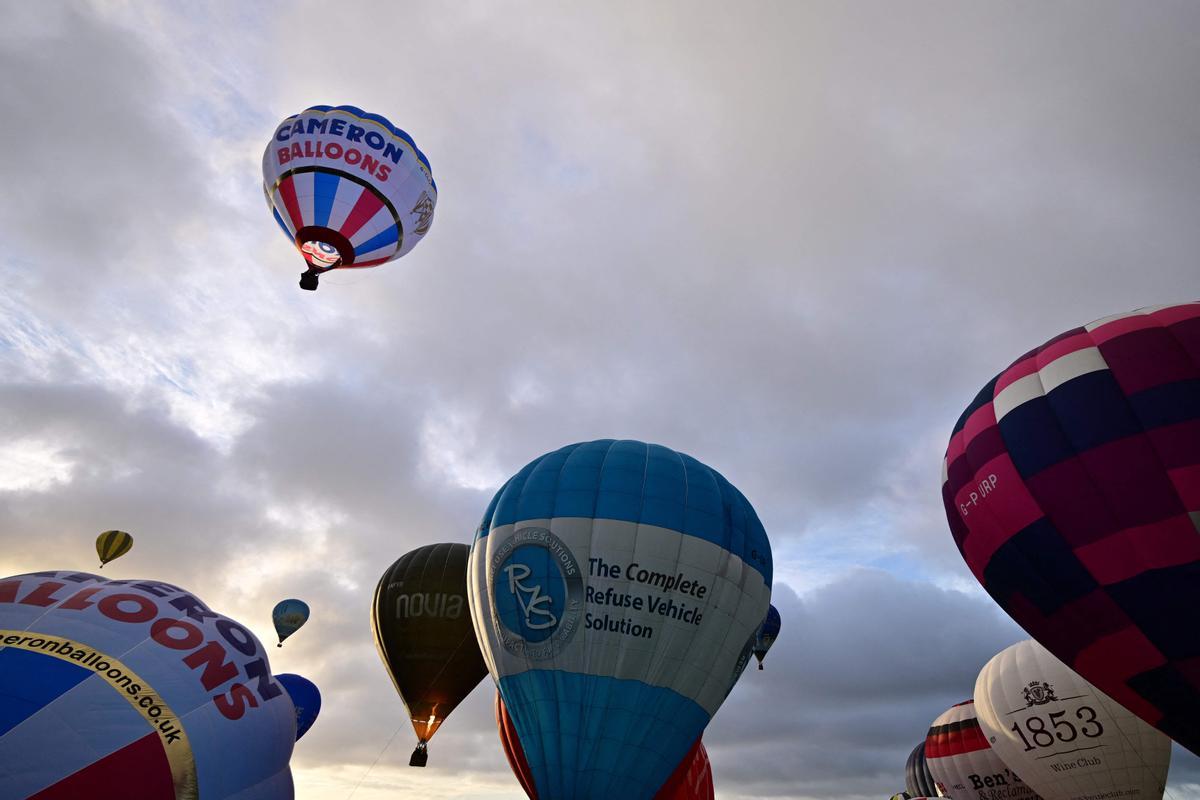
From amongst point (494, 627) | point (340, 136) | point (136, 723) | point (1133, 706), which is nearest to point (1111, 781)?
point (1133, 706)

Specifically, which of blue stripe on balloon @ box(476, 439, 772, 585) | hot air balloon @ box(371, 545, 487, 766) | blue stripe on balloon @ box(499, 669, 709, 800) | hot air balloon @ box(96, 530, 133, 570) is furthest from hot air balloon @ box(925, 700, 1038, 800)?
hot air balloon @ box(96, 530, 133, 570)

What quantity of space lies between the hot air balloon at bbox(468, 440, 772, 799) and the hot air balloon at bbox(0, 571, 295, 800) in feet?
13.5

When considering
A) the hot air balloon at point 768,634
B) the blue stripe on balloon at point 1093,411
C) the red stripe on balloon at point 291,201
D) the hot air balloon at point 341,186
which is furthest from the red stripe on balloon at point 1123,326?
the hot air balloon at point 768,634

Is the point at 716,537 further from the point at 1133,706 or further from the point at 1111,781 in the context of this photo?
the point at 1111,781

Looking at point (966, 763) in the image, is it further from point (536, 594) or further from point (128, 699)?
point (128, 699)

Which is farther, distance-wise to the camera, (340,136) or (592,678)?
(340,136)

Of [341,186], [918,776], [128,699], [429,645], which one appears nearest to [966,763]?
[918,776]

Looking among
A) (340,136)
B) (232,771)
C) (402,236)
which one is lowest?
(232,771)

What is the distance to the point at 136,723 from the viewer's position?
9.44 meters

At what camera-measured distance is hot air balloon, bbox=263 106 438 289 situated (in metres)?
17.5

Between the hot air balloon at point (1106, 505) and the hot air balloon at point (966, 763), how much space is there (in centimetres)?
1670

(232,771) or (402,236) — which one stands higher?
(402,236)

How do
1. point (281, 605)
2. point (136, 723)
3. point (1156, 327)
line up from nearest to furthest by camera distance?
1. point (136, 723)
2. point (1156, 327)
3. point (281, 605)

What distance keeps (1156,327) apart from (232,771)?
16.4 m
